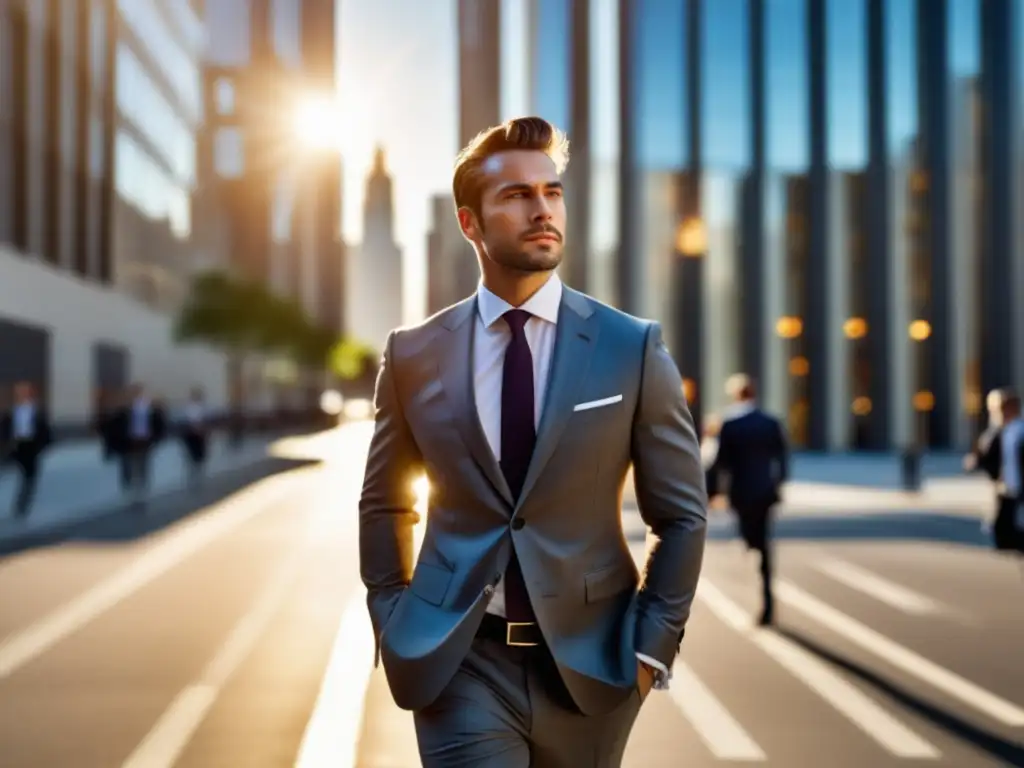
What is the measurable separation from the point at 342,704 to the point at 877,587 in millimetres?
6652

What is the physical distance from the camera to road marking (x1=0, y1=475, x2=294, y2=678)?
9094 millimetres

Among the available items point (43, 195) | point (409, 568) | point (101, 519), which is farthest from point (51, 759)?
point (43, 195)

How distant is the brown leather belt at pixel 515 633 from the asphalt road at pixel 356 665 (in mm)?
3325

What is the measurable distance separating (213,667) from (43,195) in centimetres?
4353

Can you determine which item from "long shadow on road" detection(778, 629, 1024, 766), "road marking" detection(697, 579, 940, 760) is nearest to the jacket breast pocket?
"road marking" detection(697, 579, 940, 760)

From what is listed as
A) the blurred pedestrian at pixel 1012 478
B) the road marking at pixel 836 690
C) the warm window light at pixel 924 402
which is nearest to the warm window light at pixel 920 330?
the warm window light at pixel 924 402

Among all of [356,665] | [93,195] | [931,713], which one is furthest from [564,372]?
[93,195]

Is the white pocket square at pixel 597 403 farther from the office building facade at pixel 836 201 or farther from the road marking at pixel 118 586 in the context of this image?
the office building facade at pixel 836 201

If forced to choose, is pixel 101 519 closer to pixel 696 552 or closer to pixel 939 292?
pixel 696 552

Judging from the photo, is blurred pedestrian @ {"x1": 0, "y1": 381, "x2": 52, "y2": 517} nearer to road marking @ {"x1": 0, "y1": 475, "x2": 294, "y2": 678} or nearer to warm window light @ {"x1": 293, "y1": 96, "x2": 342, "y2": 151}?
road marking @ {"x1": 0, "y1": 475, "x2": 294, "y2": 678}

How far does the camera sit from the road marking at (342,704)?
6.14 m

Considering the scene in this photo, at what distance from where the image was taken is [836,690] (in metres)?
7.73

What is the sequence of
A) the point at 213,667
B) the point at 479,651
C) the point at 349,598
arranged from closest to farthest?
the point at 479,651, the point at 213,667, the point at 349,598

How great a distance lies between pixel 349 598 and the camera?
1148 centimetres
